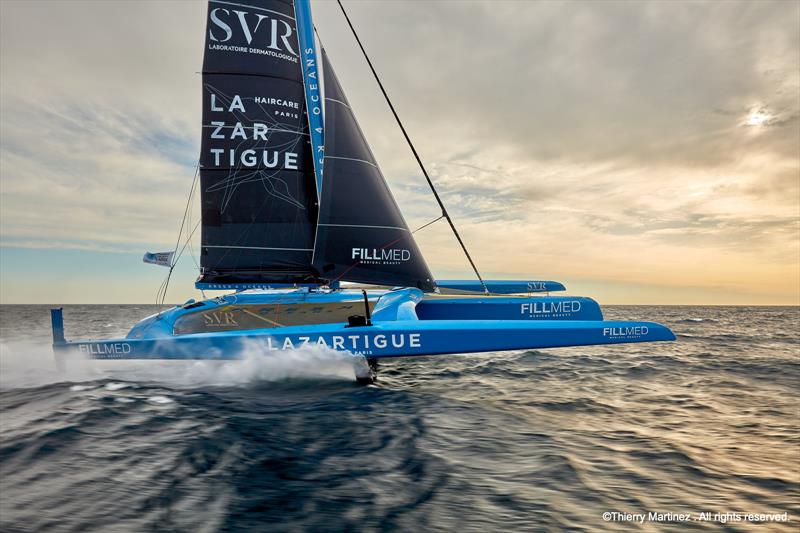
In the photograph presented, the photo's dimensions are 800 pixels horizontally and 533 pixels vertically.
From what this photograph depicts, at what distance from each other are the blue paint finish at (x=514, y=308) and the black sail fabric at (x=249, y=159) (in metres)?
2.53

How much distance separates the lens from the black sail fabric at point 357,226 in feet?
23.1

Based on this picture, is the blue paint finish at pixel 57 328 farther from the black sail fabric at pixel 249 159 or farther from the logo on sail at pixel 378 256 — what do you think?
the logo on sail at pixel 378 256

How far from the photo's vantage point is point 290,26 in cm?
885

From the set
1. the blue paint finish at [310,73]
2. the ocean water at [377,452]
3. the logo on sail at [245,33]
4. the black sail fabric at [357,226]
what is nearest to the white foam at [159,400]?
the ocean water at [377,452]

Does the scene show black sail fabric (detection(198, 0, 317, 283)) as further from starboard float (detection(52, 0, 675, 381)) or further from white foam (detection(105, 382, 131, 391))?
white foam (detection(105, 382, 131, 391))

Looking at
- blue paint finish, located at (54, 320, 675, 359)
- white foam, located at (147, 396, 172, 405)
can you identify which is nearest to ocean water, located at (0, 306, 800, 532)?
white foam, located at (147, 396, 172, 405)

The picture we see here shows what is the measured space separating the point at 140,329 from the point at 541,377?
632 cm

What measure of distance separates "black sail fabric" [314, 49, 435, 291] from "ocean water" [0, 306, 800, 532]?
1.68 metres

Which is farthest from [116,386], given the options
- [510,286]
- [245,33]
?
[510,286]

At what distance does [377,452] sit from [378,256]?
3.95 m

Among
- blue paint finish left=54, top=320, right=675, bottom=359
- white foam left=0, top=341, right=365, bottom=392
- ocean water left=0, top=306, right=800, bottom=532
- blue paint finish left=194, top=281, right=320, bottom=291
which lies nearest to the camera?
ocean water left=0, top=306, right=800, bottom=532

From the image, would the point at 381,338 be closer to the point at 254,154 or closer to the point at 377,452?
the point at 377,452

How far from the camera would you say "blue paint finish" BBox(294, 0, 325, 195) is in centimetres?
829

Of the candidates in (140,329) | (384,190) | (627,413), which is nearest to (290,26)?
(384,190)
